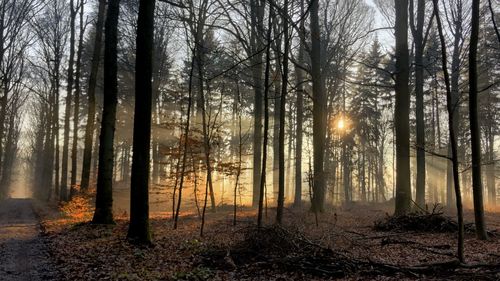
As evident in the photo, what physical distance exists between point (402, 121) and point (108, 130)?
10149 millimetres

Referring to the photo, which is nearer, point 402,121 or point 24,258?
point 24,258

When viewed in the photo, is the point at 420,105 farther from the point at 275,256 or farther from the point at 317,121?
the point at 275,256

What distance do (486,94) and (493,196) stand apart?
1329cm

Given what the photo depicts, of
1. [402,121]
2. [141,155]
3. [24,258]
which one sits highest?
[402,121]

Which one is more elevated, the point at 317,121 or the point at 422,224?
the point at 317,121

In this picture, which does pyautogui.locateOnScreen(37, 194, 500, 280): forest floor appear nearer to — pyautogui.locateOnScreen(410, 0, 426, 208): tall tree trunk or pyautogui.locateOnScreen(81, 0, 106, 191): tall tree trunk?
pyautogui.locateOnScreen(81, 0, 106, 191): tall tree trunk

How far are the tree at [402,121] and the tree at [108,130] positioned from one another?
9.77m

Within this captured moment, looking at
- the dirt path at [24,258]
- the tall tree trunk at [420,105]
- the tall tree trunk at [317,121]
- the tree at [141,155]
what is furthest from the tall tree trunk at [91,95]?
the tall tree trunk at [420,105]

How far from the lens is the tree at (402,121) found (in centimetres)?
1424

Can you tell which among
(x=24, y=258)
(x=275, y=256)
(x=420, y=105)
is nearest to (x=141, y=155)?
(x=24, y=258)

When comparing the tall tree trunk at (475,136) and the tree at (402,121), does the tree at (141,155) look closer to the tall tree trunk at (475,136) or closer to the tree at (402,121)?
the tall tree trunk at (475,136)

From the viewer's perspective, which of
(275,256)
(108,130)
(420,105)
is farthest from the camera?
(420,105)

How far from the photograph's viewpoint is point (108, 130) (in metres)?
13.6

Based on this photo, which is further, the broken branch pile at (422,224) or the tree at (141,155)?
the broken branch pile at (422,224)
